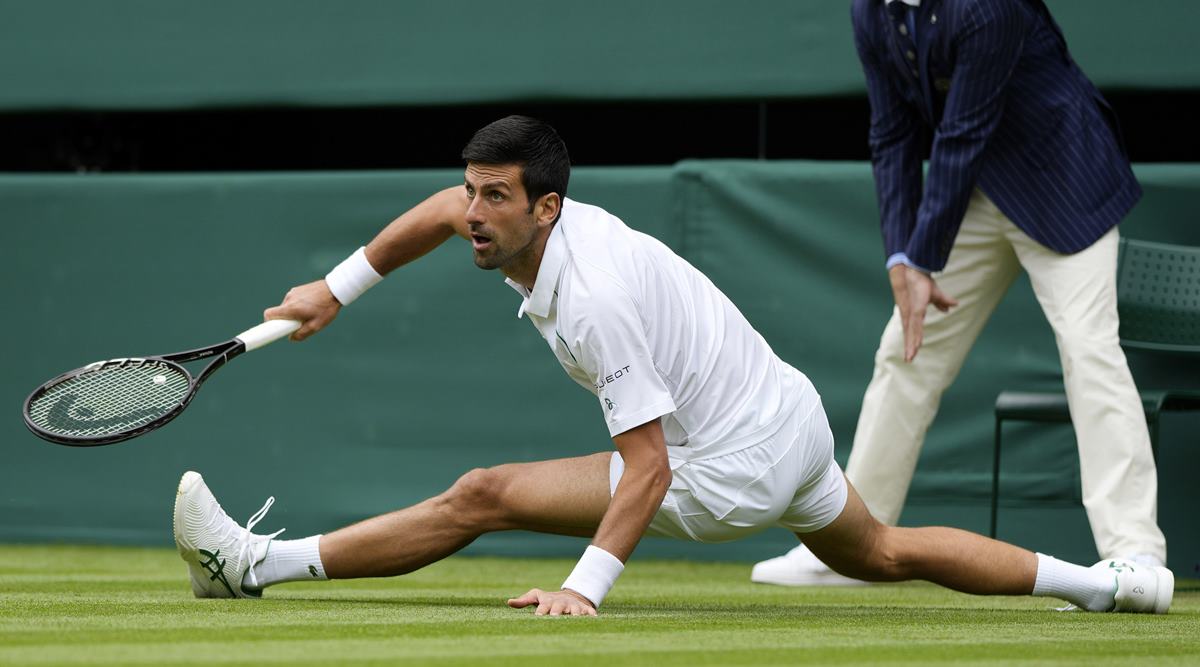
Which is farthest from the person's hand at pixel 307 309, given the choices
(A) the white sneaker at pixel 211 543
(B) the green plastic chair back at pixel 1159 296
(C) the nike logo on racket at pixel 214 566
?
(B) the green plastic chair back at pixel 1159 296

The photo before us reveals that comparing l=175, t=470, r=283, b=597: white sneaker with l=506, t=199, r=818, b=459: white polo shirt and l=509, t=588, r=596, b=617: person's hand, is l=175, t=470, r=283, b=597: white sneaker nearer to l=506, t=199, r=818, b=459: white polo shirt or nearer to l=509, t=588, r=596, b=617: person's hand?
l=509, t=588, r=596, b=617: person's hand

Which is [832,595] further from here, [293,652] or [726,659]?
[293,652]

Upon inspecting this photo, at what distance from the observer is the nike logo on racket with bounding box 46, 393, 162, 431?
4191mm

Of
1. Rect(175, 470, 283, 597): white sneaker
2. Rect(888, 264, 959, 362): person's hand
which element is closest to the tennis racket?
Rect(175, 470, 283, 597): white sneaker

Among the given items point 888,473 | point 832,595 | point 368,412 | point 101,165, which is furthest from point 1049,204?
point 101,165

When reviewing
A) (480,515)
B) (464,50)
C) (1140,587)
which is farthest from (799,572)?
(464,50)

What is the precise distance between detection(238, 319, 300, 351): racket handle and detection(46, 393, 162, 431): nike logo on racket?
0.26m

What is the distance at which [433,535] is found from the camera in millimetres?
4188

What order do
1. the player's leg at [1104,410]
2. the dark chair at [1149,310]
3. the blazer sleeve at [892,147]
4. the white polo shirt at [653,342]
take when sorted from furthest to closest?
the dark chair at [1149,310]
the blazer sleeve at [892,147]
the player's leg at [1104,410]
the white polo shirt at [653,342]

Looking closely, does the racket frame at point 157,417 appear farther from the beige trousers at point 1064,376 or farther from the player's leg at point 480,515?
the beige trousers at point 1064,376

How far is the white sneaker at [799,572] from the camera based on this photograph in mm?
5484

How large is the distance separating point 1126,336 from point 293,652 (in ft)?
12.0

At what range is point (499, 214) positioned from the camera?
12.9 feet

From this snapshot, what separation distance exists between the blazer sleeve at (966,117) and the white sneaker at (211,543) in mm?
2122
